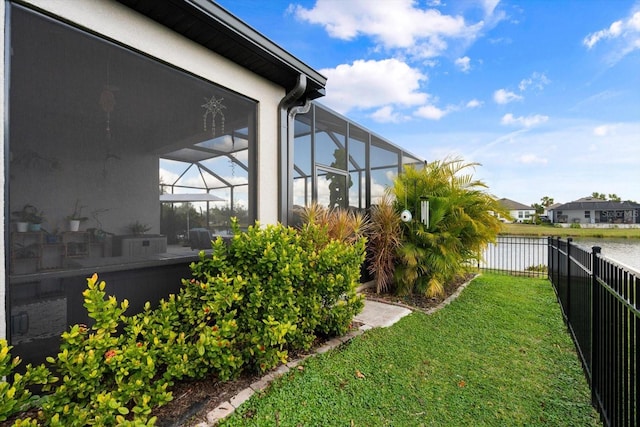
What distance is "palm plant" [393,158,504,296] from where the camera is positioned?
548 centimetres

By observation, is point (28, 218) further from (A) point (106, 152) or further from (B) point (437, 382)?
(B) point (437, 382)

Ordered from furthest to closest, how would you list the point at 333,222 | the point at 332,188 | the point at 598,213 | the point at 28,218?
the point at 598,213, the point at 332,188, the point at 333,222, the point at 28,218

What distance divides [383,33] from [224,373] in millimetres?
8203

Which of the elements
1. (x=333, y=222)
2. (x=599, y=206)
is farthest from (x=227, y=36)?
(x=599, y=206)

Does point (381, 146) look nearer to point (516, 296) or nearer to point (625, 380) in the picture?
point (516, 296)

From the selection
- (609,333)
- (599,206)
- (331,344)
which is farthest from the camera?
(599,206)

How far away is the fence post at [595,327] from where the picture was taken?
2.36 metres

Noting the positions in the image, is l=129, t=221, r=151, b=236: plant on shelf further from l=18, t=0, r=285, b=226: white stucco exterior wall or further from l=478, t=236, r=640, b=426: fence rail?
l=478, t=236, r=640, b=426: fence rail

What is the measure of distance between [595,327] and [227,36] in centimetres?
450

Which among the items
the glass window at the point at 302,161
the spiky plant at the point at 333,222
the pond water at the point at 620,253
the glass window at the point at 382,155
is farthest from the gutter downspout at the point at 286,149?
the pond water at the point at 620,253

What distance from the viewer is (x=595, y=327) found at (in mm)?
2488

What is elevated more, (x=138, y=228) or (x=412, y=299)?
(x=138, y=228)

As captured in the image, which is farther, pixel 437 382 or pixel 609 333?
pixel 437 382

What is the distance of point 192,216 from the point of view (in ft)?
10.1
